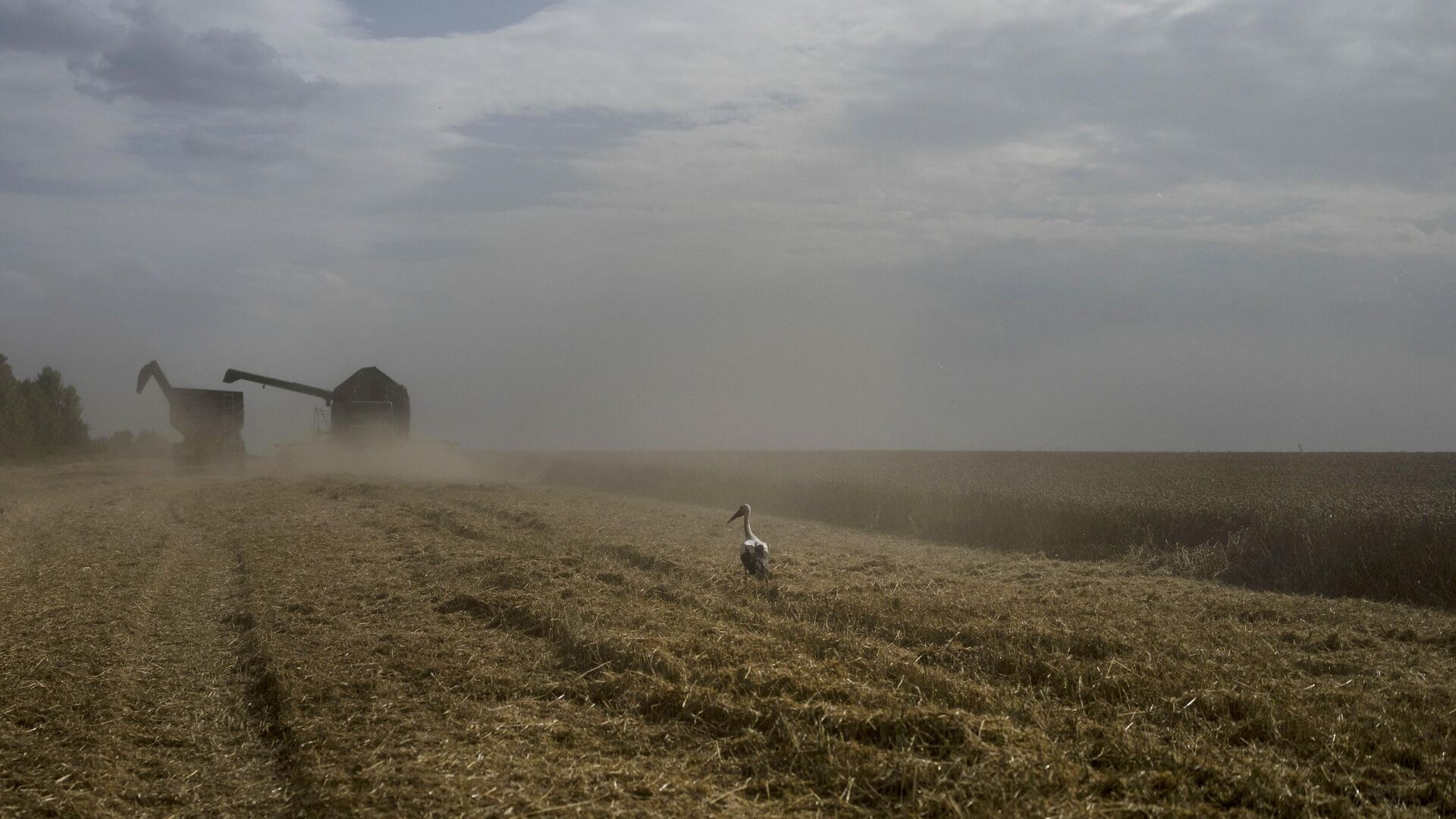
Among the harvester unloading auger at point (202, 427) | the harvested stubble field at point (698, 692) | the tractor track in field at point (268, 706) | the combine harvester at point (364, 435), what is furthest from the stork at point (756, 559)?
the harvester unloading auger at point (202, 427)

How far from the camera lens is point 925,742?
552 cm

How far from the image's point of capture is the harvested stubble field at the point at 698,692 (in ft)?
16.5

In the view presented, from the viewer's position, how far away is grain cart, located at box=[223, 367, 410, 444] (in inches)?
Answer: 1398

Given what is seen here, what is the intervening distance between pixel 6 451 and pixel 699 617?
4637 cm

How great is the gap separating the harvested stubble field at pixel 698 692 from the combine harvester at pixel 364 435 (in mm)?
22931

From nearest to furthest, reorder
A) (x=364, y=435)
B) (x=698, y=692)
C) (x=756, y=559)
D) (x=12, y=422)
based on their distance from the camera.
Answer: (x=698, y=692)
(x=756, y=559)
(x=364, y=435)
(x=12, y=422)

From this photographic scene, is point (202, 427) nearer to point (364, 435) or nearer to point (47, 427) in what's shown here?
point (364, 435)

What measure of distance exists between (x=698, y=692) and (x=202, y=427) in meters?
35.0

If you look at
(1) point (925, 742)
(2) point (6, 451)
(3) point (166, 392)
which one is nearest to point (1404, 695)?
(1) point (925, 742)

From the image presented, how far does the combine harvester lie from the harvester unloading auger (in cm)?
109

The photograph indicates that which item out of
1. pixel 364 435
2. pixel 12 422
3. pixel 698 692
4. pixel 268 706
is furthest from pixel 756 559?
pixel 12 422

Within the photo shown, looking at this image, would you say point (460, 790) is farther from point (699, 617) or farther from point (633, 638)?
point (699, 617)

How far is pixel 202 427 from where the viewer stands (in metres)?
35.9

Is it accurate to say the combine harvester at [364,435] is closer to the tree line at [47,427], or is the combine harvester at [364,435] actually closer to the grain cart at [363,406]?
the grain cart at [363,406]
